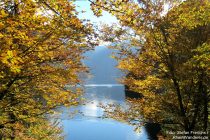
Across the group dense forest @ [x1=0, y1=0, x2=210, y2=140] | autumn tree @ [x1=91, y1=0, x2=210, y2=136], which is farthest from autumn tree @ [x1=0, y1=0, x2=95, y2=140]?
autumn tree @ [x1=91, y1=0, x2=210, y2=136]

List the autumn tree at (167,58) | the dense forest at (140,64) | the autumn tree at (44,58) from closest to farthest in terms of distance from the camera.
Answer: the autumn tree at (44,58) < the dense forest at (140,64) < the autumn tree at (167,58)

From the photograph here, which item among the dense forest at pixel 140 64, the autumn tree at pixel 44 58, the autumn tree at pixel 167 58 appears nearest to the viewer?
the autumn tree at pixel 44 58

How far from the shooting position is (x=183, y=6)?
1423 centimetres

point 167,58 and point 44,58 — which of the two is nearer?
point 44,58

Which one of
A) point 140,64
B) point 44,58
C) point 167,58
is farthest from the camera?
point 140,64

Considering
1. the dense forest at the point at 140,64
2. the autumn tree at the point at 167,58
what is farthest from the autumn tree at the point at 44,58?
the autumn tree at the point at 167,58

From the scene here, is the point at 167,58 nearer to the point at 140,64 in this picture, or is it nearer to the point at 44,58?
the point at 140,64

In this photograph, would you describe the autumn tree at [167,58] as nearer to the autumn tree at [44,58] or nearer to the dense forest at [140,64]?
the dense forest at [140,64]

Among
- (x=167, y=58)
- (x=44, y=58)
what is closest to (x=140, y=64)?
(x=167, y=58)

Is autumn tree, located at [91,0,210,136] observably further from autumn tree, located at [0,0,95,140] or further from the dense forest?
autumn tree, located at [0,0,95,140]

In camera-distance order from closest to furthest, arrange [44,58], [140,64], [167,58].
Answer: [44,58]
[167,58]
[140,64]

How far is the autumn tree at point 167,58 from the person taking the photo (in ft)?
44.4

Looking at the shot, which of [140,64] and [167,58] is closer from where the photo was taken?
[167,58]

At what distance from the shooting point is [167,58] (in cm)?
1404
